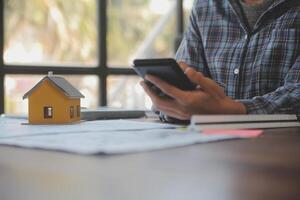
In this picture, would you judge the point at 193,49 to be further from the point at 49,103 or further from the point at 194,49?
the point at 49,103

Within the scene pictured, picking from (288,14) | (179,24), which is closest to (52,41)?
(179,24)

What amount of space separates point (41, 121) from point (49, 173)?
0.61 m

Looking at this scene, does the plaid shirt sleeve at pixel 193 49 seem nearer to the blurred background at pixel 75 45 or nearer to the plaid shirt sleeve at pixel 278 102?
the plaid shirt sleeve at pixel 278 102

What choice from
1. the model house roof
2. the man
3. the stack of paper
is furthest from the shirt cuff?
the model house roof

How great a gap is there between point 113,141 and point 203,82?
12.1 inches

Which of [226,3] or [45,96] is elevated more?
[226,3]

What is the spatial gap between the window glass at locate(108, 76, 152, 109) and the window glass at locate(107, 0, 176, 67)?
0.17m

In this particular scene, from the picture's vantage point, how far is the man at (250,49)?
1.28 meters

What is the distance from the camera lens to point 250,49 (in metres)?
1.55

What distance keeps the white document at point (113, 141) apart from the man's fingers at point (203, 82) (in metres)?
0.12

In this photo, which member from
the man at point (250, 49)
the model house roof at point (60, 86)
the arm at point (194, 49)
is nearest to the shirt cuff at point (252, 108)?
the man at point (250, 49)

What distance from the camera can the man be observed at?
1277 millimetres

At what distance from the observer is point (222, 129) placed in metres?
0.92

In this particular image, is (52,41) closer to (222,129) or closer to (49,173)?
(222,129)
